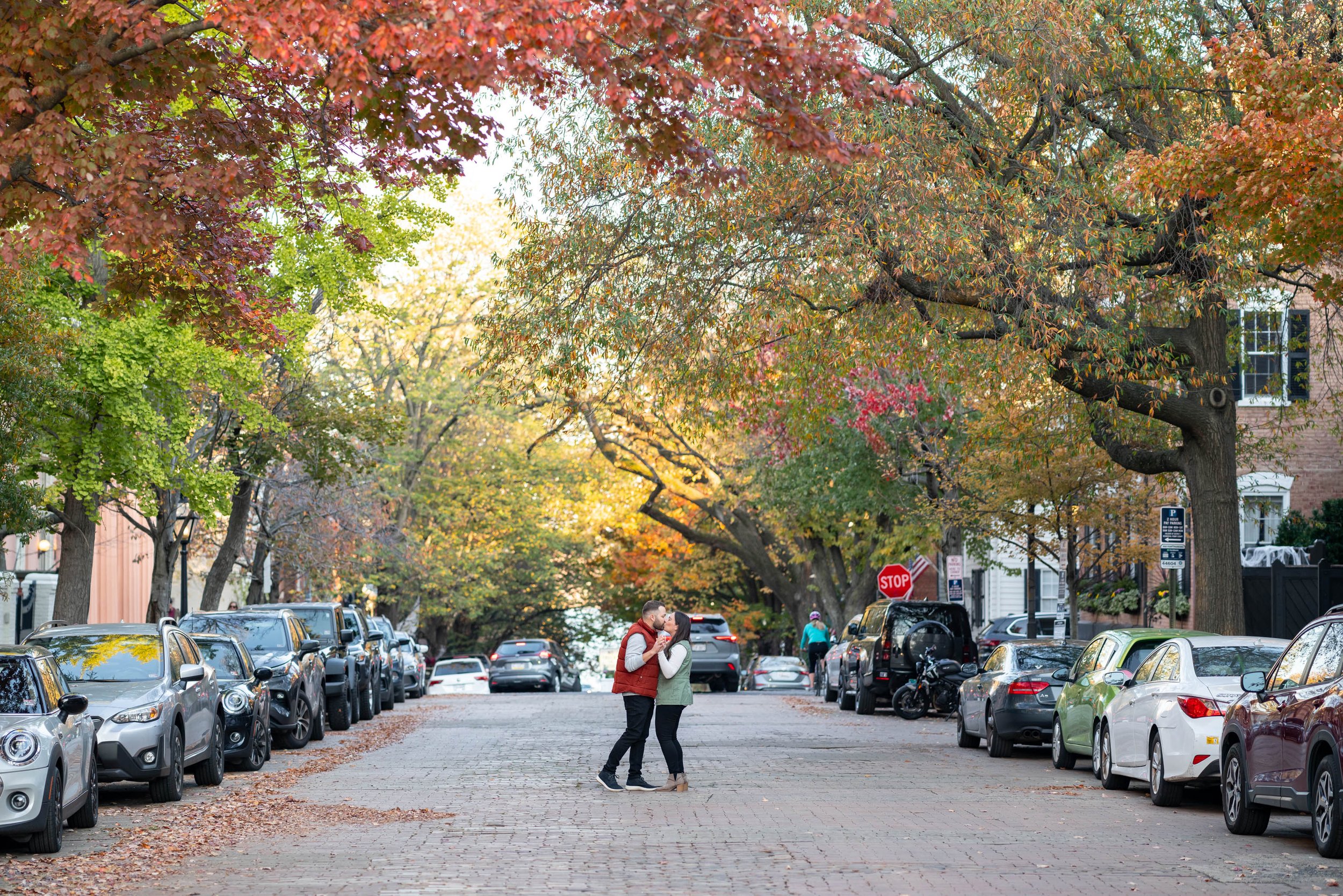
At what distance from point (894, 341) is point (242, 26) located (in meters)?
12.5

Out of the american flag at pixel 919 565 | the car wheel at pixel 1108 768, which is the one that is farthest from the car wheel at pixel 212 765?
the american flag at pixel 919 565

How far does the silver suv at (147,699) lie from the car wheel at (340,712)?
8.88 meters

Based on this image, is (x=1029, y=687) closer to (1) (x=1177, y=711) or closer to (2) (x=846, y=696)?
(1) (x=1177, y=711)

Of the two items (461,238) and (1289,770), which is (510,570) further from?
(1289,770)

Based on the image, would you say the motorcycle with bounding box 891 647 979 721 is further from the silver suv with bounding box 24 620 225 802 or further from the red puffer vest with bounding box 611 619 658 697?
the silver suv with bounding box 24 620 225 802

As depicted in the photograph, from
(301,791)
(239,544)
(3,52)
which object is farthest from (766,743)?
(239,544)

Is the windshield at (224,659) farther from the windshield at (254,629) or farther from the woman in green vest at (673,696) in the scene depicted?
the woman in green vest at (673,696)

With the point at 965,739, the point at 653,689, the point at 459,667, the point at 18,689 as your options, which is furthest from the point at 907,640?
the point at 459,667

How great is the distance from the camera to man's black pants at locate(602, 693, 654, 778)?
616 inches

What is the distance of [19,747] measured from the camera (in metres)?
11.4

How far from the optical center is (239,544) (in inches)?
1416

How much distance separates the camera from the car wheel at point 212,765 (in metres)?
16.7

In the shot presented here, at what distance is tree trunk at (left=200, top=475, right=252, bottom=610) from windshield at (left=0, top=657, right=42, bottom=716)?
75.4 feet

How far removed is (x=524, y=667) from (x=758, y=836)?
32.4 m
